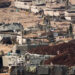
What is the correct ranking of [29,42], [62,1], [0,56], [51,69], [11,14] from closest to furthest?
[51,69] < [0,56] < [29,42] < [11,14] < [62,1]

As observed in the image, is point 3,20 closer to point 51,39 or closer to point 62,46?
point 51,39

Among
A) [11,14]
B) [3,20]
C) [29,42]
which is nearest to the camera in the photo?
[29,42]

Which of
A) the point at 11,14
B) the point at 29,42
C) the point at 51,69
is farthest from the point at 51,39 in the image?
the point at 11,14

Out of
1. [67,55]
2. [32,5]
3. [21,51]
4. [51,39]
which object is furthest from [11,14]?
[67,55]

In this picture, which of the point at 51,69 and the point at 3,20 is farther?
the point at 3,20

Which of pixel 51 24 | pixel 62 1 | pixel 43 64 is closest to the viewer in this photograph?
pixel 43 64

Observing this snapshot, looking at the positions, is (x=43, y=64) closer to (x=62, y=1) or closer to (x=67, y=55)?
(x=67, y=55)
